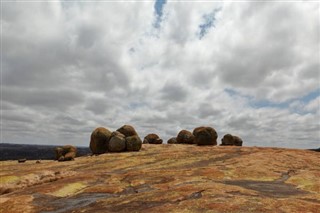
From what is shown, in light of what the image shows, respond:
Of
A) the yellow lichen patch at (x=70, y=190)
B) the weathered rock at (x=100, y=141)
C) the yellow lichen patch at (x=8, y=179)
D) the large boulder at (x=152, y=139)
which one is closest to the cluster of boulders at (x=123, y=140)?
the weathered rock at (x=100, y=141)

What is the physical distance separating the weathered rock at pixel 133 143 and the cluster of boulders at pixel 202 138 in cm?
1647

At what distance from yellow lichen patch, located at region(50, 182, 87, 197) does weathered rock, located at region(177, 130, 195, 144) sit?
52876 millimetres

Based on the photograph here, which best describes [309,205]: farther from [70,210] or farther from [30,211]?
[30,211]

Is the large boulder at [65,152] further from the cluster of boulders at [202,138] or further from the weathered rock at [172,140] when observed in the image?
the cluster of boulders at [202,138]

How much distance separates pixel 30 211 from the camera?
28.0 meters

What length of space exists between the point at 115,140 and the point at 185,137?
76.4 ft

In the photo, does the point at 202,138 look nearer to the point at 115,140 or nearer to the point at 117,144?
the point at 117,144

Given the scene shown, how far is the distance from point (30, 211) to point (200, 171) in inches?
819

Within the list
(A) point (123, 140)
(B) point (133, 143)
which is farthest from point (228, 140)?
(A) point (123, 140)

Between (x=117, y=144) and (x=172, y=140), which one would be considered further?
(x=172, y=140)

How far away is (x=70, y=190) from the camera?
3528 cm

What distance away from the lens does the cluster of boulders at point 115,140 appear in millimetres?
71812

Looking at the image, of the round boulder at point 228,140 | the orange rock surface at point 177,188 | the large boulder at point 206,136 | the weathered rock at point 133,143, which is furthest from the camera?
the round boulder at point 228,140

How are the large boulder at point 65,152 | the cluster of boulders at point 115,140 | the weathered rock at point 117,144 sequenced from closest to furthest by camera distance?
the weathered rock at point 117,144
the cluster of boulders at point 115,140
the large boulder at point 65,152
